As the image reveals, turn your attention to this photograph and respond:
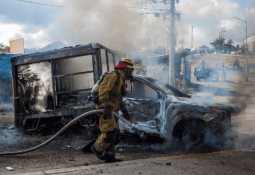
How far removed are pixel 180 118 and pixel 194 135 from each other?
0.42m

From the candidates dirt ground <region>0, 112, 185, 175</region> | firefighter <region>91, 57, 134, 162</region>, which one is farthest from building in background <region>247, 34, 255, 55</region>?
firefighter <region>91, 57, 134, 162</region>

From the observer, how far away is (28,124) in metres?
9.27

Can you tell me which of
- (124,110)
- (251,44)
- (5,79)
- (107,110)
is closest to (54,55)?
(124,110)

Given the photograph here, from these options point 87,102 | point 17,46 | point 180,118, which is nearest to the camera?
point 180,118

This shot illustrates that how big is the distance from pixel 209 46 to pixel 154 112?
7.37 m

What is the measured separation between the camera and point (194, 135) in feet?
24.5

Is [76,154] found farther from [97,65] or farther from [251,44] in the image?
[251,44]

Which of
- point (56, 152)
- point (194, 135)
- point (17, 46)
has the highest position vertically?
point (17, 46)

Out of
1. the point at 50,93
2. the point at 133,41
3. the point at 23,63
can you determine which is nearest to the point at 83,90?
the point at 50,93

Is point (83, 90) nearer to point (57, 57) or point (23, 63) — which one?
point (57, 57)

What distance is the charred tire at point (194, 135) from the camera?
743 cm

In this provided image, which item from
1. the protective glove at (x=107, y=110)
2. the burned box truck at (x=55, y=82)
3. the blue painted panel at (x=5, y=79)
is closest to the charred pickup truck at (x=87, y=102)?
the burned box truck at (x=55, y=82)

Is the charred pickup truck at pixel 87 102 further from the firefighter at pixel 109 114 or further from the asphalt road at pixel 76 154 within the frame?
the firefighter at pixel 109 114

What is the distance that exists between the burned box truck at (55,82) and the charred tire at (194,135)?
2155 millimetres
